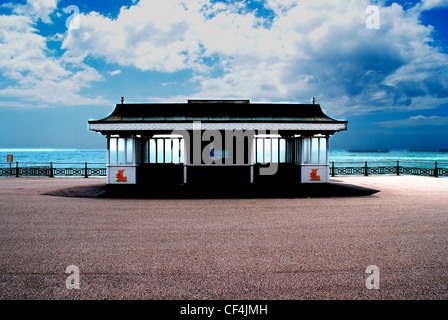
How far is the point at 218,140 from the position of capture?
14.1 metres

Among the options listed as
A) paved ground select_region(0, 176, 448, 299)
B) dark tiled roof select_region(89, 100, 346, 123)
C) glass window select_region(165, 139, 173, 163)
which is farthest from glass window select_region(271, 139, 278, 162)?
paved ground select_region(0, 176, 448, 299)

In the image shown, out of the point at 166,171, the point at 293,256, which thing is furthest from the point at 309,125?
the point at 293,256

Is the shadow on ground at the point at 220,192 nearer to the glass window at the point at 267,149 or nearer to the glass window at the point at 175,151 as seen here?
the glass window at the point at 267,149

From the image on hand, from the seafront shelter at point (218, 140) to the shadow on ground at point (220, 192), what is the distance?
305 millimetres

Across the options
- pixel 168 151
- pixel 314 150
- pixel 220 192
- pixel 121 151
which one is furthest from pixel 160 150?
pixel 314 150

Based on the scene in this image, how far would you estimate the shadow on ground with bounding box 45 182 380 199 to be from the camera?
1171cm

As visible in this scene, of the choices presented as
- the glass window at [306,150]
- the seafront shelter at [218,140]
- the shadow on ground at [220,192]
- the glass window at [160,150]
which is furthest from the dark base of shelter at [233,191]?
the glass window at [160,150]

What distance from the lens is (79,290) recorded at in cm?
352

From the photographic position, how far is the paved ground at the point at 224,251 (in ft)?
11.6

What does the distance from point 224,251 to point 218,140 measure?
31.4 feet

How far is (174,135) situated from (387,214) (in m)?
11.4

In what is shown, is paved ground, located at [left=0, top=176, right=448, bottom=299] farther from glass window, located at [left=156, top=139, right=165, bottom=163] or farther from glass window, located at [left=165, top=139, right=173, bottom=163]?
glass window, located at [left=165, top=139, right=173, bottom=163]

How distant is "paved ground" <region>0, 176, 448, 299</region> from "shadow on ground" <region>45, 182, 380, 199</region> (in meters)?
2.71
